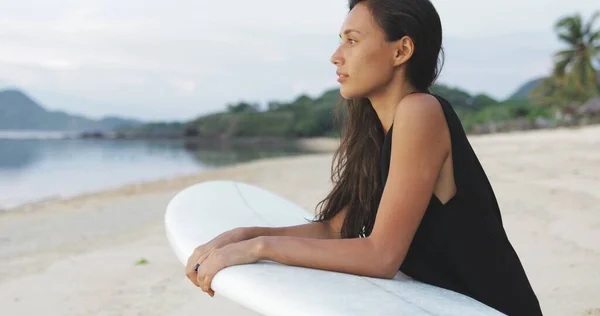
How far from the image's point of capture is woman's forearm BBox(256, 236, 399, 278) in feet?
4.23

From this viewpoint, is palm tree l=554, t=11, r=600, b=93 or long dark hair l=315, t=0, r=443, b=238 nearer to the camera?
long dark hair l=315, t=0, r=443, b=238

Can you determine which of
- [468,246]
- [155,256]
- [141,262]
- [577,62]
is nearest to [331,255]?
[468,246]

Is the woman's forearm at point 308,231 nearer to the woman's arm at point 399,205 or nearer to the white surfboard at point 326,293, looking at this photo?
the white surfboard at point 326,293

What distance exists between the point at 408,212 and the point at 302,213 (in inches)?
42.1

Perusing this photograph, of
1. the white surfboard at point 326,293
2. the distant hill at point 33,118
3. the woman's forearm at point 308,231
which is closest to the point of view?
the white surfboard at point 326,293

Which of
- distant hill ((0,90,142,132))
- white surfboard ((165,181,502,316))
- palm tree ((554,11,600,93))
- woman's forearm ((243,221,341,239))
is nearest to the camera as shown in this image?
white surfboard ((165,181,502,316))

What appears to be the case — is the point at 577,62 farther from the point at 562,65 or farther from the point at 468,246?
the point at 468,246

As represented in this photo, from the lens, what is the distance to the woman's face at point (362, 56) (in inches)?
53.3

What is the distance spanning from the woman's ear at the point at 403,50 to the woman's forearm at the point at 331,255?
16.9 inches

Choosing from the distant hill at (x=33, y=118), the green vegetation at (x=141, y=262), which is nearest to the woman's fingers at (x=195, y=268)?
the green vegetation at (x=141, y=262)

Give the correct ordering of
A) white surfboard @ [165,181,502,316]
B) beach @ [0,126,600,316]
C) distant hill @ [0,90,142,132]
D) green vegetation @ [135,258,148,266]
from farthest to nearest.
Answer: distant hill @ [0,90,142,132], green vegetation @ [135,258,148,266], beach @ [0,126,600,316], white surfboard @ [165,181,502,316]

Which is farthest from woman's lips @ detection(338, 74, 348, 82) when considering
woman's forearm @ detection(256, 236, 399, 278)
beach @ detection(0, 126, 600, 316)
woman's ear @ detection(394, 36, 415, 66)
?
beach @ detection(0, 126, 600, 316)

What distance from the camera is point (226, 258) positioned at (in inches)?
51.3

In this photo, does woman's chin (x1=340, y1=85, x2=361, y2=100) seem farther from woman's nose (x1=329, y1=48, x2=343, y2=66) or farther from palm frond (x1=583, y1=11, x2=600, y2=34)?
palm frond (x1=583, y1=11, x2=600, y2=34)
